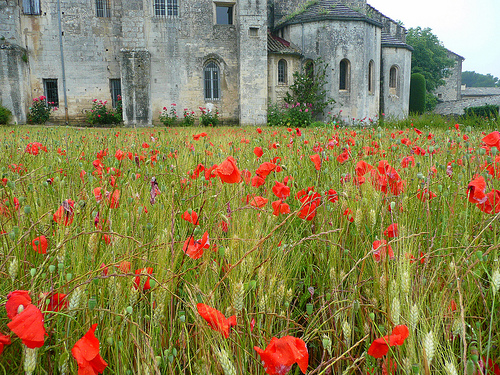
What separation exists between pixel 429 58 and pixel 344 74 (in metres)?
24.5

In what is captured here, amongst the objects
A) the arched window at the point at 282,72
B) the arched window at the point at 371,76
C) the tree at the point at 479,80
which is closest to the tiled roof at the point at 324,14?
the arched window at the point at 371,76

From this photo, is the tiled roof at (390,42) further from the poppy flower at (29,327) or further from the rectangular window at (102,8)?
the poppy flower at (29,327)

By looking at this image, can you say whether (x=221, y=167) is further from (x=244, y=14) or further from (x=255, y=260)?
(x=244, y=14)

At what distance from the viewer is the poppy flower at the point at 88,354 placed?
2.24 feet

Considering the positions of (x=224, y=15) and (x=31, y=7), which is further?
(x=224, y=15)

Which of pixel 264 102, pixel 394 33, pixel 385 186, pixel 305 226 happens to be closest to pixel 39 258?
pixel 305 226

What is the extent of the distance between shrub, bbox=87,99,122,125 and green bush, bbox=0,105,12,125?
3423 mm

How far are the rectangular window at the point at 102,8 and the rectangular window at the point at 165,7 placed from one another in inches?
102

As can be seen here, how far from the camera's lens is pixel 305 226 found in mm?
1812

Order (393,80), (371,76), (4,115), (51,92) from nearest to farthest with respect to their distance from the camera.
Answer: (4,115) → (51,92) → (371,76) → (393,80)

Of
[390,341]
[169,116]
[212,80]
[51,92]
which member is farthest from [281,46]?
[390,341]

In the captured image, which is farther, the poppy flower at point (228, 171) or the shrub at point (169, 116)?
the shrub at point (169, 116)

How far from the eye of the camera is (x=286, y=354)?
0.68 m

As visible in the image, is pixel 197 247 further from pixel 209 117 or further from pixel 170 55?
pixel 170 55
